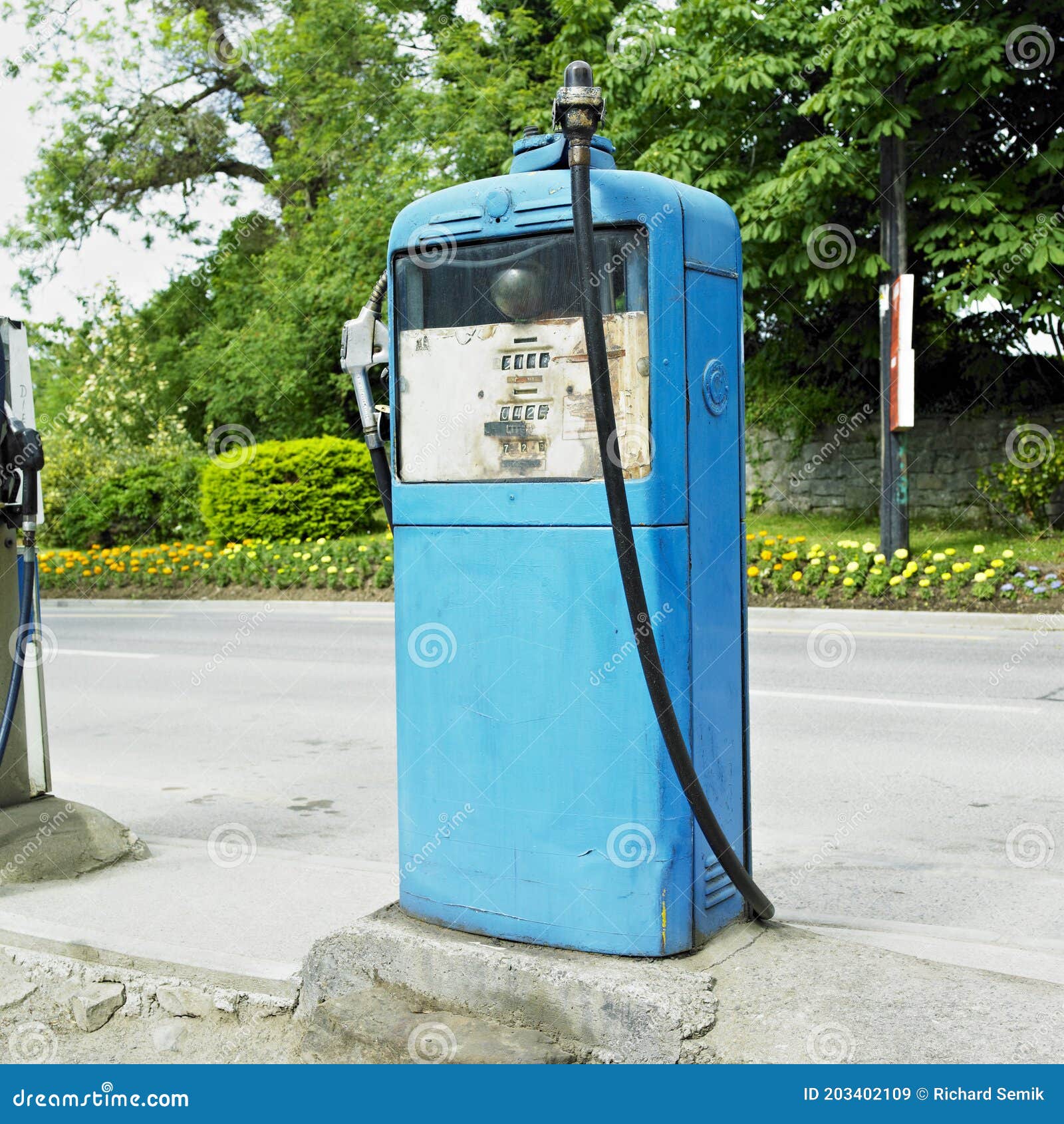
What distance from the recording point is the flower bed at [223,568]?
15773 millimetres

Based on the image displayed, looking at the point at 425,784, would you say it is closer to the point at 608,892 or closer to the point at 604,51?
the point at 608,892

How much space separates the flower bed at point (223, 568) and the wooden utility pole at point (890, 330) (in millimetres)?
5997

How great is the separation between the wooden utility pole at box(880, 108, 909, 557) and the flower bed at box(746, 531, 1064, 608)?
333mm

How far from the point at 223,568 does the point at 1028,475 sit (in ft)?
34.4

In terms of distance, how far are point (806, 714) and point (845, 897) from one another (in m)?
3.16

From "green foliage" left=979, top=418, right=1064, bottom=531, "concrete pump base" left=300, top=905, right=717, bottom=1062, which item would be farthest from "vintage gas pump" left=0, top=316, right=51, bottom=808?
"green foliage" left=979, top=418, right=1064, bottom=531

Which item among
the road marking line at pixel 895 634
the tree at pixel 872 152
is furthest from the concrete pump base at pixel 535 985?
the tree at pixel 872 152

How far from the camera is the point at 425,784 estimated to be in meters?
3.15

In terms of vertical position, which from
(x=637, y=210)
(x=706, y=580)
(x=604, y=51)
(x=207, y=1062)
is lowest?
(x=207, y=1062)

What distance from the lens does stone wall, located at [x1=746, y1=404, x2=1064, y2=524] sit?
15406 mm

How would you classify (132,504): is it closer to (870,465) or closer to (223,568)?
(223,568)

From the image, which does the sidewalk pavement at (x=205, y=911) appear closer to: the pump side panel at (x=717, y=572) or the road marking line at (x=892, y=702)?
the pump side panel at (x=717, y=572)

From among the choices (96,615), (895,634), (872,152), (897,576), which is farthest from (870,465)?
(96,615)
